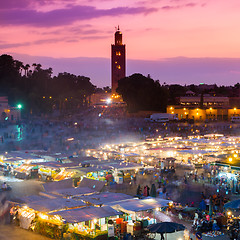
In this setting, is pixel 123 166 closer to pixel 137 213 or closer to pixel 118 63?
pixel 137 213

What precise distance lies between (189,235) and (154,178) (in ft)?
30.6

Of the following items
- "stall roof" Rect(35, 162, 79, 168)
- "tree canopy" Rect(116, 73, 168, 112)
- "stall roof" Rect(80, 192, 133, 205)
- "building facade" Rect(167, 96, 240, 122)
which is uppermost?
"tree canopy" Rect(116, 73, 168, 112)

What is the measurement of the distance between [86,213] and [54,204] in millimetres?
1408

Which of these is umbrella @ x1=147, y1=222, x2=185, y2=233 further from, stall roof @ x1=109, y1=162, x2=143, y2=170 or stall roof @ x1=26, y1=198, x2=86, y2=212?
stall roof @ x1=109, y1=162, x2=143, y2=170

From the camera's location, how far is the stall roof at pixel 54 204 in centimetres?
1332

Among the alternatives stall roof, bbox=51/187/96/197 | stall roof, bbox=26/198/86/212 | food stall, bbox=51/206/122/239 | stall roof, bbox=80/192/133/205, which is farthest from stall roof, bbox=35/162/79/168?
food stall, bbox=51/206/122/239

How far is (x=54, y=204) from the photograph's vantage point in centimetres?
1366

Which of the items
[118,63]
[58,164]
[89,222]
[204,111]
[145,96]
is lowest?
[89,222]

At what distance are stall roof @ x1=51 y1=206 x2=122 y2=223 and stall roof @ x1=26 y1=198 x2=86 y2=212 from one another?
1.61 ft

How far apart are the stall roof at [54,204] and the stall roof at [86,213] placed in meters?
0.49

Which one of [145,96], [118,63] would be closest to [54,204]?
[145,96]

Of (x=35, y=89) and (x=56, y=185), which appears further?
(x=35, y=89)

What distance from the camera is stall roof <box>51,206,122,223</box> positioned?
1231cm

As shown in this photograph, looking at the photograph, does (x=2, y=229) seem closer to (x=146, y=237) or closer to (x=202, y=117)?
(x=146, y=237)
